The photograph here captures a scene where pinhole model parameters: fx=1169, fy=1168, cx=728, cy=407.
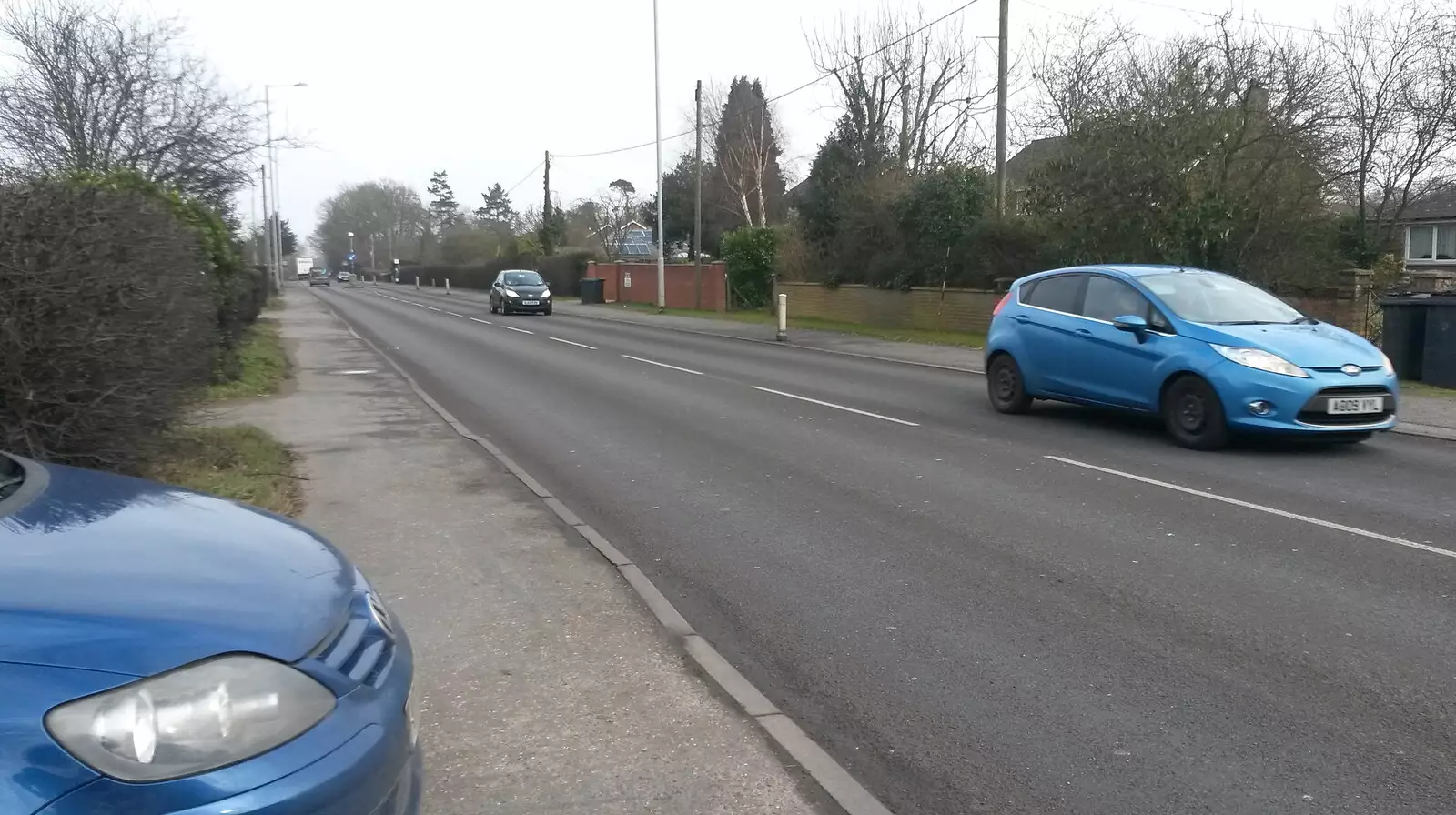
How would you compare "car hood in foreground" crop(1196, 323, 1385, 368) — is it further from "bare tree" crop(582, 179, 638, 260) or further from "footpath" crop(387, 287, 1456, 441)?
"bare tree" crop(582, 179, 638, 260)

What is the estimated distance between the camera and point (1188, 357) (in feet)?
33.9

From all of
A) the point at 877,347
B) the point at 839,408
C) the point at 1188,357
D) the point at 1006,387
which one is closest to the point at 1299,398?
the point at 1188,357

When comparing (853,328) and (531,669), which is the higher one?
(853,328)

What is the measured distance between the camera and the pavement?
Result: 3869 mm

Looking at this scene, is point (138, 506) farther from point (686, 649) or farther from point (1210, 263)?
point (1210, 263)

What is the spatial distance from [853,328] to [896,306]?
1227mm

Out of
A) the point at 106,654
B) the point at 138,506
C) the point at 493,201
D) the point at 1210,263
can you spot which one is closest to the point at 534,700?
the point at 138,506

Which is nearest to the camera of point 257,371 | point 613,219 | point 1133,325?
point 1133,325

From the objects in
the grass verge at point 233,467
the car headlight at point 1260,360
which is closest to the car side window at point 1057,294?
the car headlight at point 1260,360

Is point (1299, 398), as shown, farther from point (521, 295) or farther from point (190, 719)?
point (521, 295)

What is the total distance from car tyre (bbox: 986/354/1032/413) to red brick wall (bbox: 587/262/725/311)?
27.3 m

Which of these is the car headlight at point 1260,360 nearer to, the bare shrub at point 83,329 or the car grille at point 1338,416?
the car grille at point 1338,416

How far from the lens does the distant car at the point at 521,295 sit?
133 feet

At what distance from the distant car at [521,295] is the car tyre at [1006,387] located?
2903 centimetres
